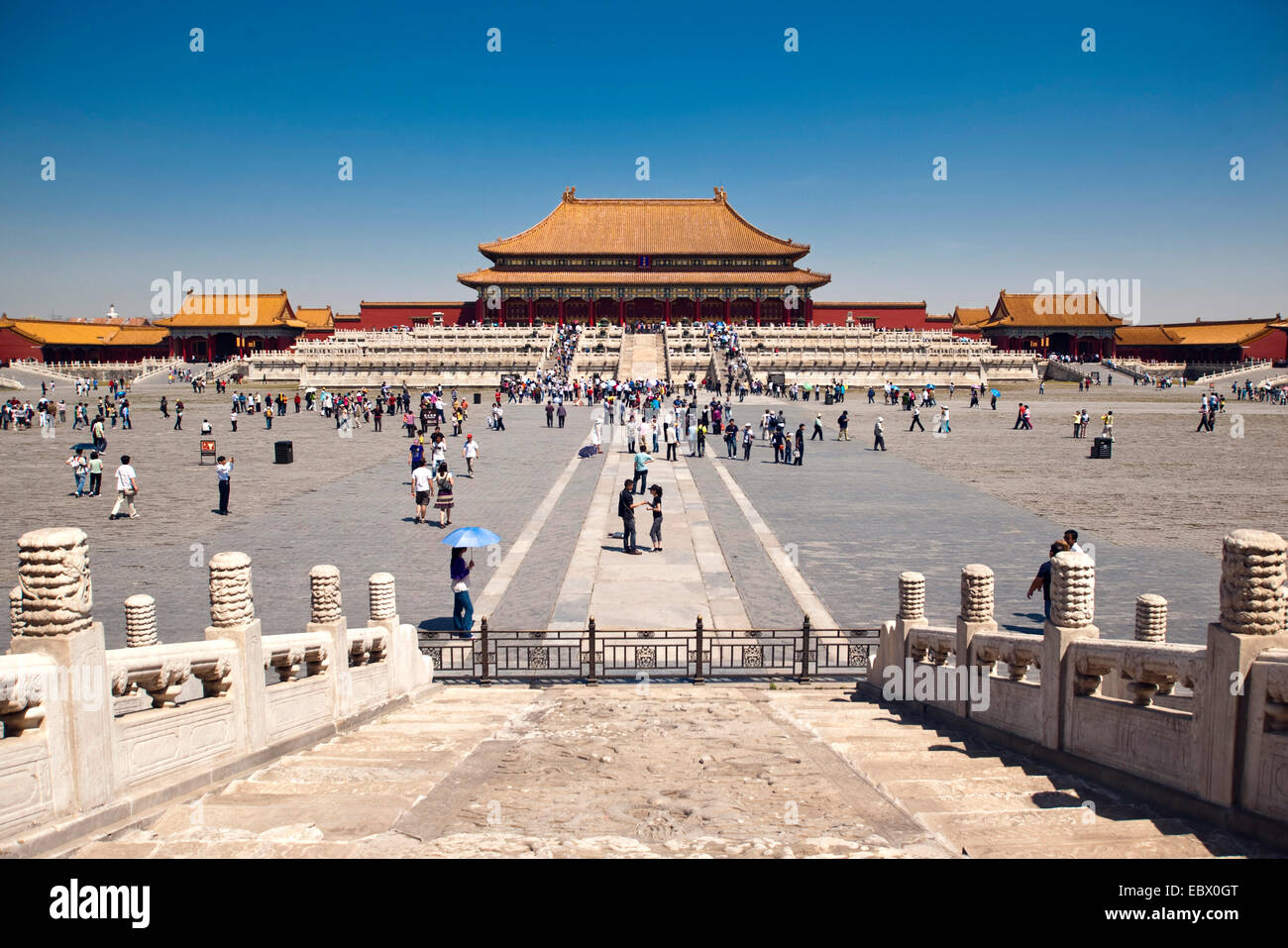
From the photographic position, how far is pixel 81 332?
269 feet

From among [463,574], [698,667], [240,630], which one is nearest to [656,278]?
[463,574]

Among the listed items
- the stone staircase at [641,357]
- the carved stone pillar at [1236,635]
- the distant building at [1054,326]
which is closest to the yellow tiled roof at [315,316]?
the stone staircase at [641,357]

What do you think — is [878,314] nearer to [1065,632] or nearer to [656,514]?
[656,514]

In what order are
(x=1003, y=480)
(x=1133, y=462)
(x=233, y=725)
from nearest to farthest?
1. (x=233, y=725)
2. (x=1003, y=480)
3. (x=1133, y=462)

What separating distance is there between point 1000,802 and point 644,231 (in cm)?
8745

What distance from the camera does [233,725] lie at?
6098mm

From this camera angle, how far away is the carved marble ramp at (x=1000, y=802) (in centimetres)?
451

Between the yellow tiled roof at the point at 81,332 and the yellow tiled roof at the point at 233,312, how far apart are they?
9.10 feet

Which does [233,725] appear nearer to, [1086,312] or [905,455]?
[905,455]

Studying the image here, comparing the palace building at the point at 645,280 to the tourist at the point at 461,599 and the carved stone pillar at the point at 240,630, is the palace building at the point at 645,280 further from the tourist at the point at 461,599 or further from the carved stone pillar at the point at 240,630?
the carved stone pillar at the point at 240,630

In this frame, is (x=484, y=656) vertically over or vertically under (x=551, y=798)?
under
